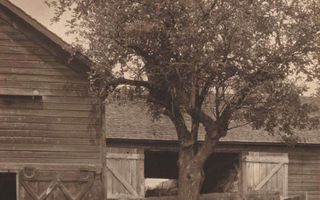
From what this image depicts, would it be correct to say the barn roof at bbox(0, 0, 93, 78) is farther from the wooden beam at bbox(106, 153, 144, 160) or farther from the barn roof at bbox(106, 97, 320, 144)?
the wooden beam at bbox(106, 153, 144, 160)

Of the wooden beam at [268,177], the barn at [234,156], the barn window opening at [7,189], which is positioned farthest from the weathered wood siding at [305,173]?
the barn window opening at [7,189]

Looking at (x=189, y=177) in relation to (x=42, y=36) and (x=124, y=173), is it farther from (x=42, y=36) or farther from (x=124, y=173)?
(x=124, y=173)

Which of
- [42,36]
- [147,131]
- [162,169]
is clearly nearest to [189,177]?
[42,36]

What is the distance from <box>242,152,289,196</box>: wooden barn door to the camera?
27.0 m

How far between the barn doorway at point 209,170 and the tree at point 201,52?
8650 mm

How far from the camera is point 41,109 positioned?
20031mm

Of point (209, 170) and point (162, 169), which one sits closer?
point (209, 170)

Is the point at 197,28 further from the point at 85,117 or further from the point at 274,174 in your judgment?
the point at 274,174

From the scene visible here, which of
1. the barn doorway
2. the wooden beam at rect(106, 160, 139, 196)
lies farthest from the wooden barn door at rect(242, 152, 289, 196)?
the wooden beam at rect(106, 160, 139, 196)

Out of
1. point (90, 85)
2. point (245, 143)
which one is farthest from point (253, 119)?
point (245, 143)

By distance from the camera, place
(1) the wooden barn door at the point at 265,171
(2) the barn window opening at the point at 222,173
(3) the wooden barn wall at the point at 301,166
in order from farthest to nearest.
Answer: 1. (2) the barn window opening at the point at 222,173
2. (3) the wooden barn wall at the point at 301,166
3. (1) the wooden barn door at the point at 265,171

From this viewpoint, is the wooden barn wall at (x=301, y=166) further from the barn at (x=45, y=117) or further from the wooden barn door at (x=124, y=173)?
the barn at (x=45, y=117)

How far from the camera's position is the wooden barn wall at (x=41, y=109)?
1983cm

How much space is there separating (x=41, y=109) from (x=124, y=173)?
6.39 meters
